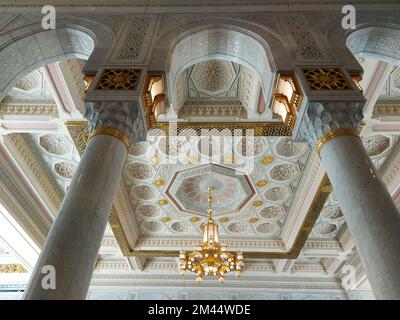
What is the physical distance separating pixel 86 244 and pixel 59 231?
19 cm

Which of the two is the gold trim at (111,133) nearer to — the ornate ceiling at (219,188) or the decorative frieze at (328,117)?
the decorative frieze at (328,117)

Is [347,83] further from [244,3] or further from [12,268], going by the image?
[12,268]

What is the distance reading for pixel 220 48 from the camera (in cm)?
385

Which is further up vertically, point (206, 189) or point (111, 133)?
point (206, 189)

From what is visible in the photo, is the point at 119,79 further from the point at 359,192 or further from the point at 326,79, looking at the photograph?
the point at 359,192

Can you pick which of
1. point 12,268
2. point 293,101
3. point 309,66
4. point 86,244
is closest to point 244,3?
point 309,66

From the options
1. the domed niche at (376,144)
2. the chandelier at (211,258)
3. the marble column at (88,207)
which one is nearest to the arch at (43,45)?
the marble column at (88,207)

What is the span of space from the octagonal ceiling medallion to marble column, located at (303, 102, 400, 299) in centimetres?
396

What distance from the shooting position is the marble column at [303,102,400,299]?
2.02 m

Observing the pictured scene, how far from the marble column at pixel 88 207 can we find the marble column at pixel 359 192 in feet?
5.11

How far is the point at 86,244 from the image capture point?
2.05 metres

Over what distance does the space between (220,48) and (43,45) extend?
1.90 m

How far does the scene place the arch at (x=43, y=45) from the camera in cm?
347

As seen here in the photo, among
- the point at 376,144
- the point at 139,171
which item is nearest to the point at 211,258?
the point at 139,171
